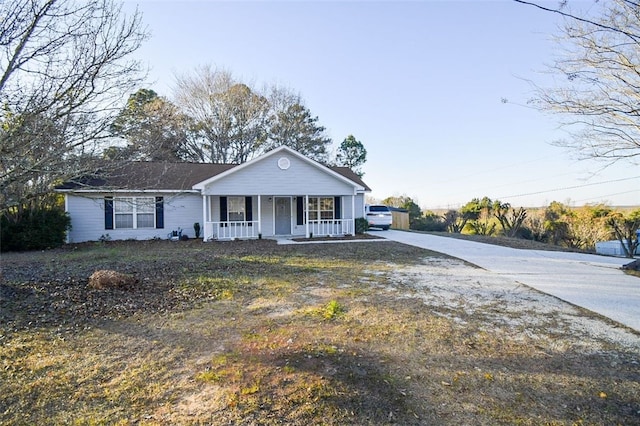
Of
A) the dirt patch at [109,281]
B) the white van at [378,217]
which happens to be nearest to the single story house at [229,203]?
the white van at [378,217]

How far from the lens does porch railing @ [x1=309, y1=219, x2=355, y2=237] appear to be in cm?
1734

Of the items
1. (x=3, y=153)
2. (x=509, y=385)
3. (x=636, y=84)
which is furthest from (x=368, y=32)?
(x=509, y=385)

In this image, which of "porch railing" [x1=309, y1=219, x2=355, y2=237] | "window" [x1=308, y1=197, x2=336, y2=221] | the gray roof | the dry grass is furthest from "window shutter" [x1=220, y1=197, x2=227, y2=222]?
the dry grass

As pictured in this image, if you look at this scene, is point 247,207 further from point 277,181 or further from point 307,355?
point 307,355

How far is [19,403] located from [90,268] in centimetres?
657

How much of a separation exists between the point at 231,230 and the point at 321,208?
16.3 feet

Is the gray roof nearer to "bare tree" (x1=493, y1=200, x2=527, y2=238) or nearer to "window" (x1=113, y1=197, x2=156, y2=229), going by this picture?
"window" (x1=113, y1=197, x2=156, y2=229)

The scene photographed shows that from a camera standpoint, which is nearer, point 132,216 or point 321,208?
point 132,216

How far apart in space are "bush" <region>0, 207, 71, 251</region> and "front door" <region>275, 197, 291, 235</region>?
8.98 metres

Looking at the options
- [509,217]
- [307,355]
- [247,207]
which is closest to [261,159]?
[247,207]

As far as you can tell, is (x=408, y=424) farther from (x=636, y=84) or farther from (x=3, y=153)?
(x=636, y=84)

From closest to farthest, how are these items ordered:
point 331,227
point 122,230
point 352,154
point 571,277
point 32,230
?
point 571,277 → point 32,230 → point 122,230 → point 331,227 → point 352,154

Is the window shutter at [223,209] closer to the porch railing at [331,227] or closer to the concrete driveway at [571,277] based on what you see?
the porch railing at [331,227]

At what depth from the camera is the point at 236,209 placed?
55.5 ft
